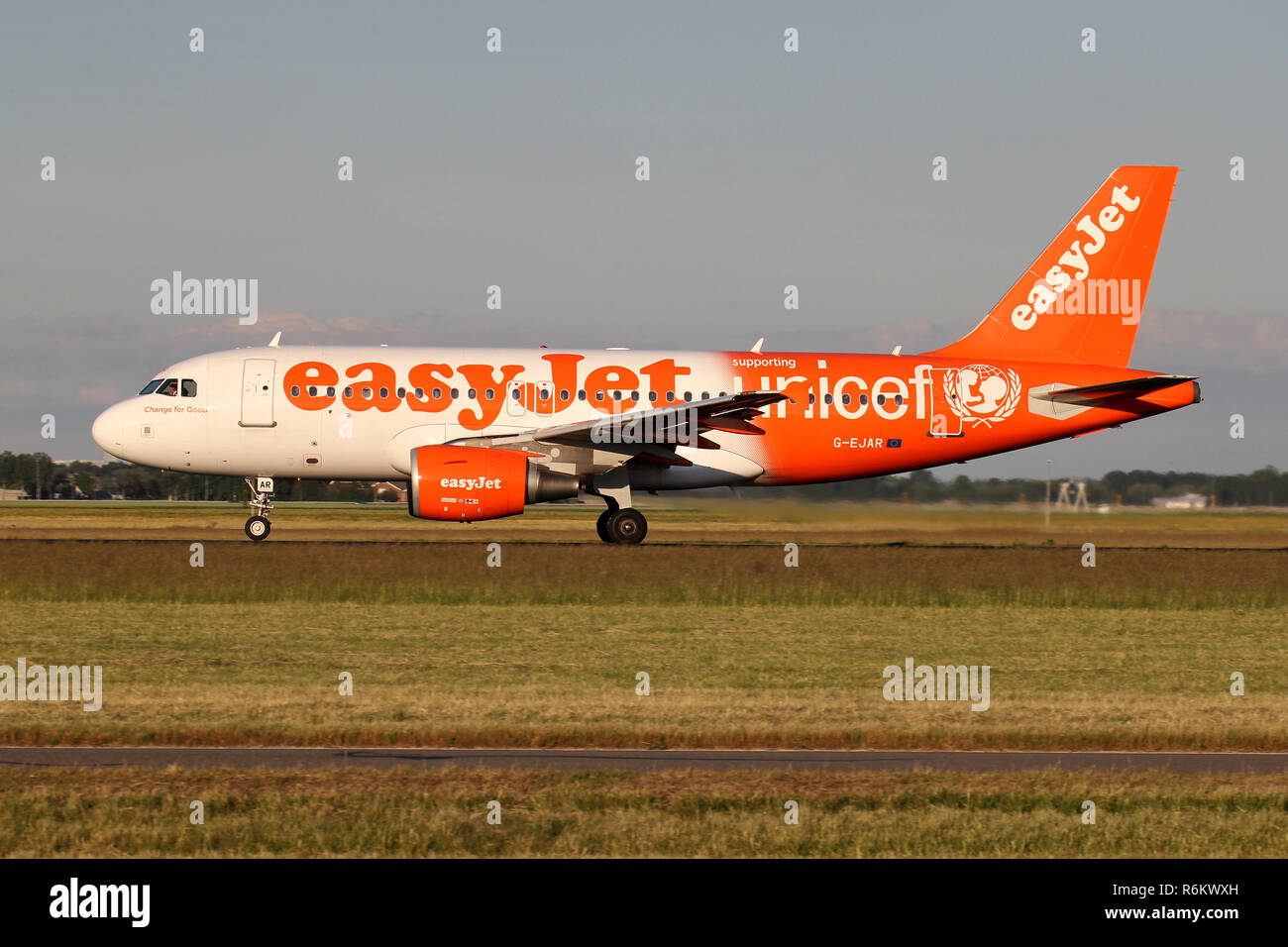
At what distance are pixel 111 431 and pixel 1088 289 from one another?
75.3ft

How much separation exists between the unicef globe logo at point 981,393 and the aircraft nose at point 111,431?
1866 centimetres

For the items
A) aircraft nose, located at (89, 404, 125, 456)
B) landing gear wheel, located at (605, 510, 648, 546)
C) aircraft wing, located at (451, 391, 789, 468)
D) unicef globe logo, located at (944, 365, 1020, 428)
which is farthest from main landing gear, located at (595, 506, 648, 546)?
aircraft nose, located at (89, 404, 125, 456)

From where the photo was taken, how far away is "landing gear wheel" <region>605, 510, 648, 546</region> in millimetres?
31375

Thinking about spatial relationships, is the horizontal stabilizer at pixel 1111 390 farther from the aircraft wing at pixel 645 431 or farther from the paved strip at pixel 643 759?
the paved strip at pixel 643 759

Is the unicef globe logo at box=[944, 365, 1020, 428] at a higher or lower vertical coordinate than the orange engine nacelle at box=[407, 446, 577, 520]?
higher

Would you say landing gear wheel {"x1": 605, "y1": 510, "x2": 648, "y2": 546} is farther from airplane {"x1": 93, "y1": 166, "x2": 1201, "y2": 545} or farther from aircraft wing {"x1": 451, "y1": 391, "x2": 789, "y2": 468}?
aircraft wing {"x1": 451, "y1": 391, "x2": 789, "y2": 468}

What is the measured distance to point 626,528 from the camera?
103 feet

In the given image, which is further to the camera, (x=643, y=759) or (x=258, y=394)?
(x=258, y=394)

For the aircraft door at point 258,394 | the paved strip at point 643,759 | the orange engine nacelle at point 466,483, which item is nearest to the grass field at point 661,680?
the paved strip at point 643,759

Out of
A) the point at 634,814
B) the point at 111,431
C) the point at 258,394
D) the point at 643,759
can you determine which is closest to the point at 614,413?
the point at 258,394

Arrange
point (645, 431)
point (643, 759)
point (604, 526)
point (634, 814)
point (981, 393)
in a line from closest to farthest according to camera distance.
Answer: point (634, 814), point (643, 759), point (645, 431), point (604, 526), point (981, 393)

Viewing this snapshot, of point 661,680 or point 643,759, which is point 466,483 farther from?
point 643,759

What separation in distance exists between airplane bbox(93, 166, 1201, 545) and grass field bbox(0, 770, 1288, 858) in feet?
59.5

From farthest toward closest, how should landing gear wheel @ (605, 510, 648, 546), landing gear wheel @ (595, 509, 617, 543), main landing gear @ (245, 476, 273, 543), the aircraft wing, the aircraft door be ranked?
main landing gear @ (245, 476, 273, 543), landing gear wheel @ (595, 509, 617, 543), landing gear wheel @ (605, 510, 648, 546), the aircraft door, the aircraft wing
